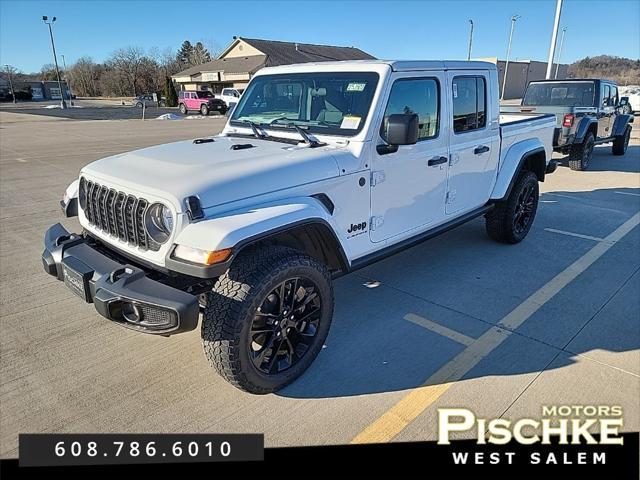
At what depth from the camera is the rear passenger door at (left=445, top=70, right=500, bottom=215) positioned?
405 centimetres

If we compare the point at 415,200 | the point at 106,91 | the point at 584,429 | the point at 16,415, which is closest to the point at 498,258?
the point at 415,200

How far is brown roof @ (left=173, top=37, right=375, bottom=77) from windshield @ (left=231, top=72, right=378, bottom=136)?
43.0 m

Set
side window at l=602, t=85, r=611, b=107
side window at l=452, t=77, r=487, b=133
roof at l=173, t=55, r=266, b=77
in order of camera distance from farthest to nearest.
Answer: roof at l=173, t=55, r=266, b=77
side window at l=602, t=85, r=611, b=107
side window at l=452, t=77, r=487, b=133

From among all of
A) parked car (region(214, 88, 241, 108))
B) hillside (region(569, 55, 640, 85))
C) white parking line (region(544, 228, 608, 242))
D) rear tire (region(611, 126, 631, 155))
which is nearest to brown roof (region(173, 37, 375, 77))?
parked car (region(214, 88, 241, 108))

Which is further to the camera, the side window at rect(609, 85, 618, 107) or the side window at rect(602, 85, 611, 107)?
the side window at rect(609, 85, 618, 107)

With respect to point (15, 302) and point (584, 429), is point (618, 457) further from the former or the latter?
point (15, 302)

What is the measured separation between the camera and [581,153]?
9.95 meters

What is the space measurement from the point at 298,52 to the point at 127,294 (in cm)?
5032

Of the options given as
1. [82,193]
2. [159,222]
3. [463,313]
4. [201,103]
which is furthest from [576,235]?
[201,103]

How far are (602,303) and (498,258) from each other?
4.09ft

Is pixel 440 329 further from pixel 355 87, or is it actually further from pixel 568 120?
pixel 568 120

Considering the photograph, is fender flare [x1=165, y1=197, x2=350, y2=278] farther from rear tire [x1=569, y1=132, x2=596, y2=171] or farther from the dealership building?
the dealership building

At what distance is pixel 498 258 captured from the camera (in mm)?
5035

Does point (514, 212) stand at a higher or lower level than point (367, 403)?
higher
